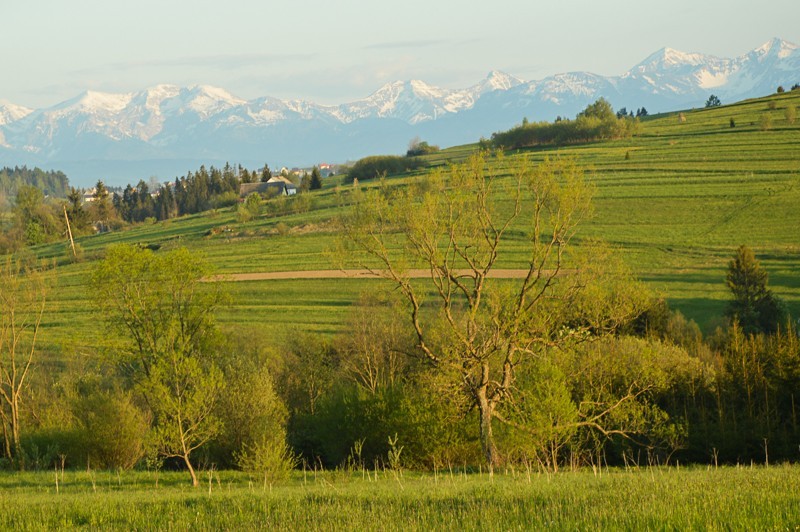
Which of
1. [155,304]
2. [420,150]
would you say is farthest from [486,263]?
[420,150]

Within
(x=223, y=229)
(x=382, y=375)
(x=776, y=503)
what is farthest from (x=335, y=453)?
(x=223, y=229)

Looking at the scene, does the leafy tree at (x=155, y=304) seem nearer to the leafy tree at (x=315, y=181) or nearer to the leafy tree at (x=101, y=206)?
the leafy tree at (x=315, y=181)

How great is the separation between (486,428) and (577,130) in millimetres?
107044

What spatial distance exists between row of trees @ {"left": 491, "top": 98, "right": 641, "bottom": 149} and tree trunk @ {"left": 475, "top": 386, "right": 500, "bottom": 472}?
10199 cm

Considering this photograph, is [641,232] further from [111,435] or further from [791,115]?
[111,435]

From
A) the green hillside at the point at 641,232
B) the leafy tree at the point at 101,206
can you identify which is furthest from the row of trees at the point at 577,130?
the leafy tree at the point at 101,206

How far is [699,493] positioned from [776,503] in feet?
4.51

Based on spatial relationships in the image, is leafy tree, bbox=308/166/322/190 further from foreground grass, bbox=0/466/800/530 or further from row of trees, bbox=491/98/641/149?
foreground grass, bbox=0/466/800/530

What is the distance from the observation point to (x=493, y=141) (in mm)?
136125

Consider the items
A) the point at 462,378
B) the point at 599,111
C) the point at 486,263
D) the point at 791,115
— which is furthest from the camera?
the point at 599,111

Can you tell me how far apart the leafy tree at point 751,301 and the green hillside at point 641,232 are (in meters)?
2.00

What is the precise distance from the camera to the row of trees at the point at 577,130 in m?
124

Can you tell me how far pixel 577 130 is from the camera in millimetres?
125125

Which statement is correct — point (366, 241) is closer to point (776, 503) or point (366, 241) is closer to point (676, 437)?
point (676, 437)
